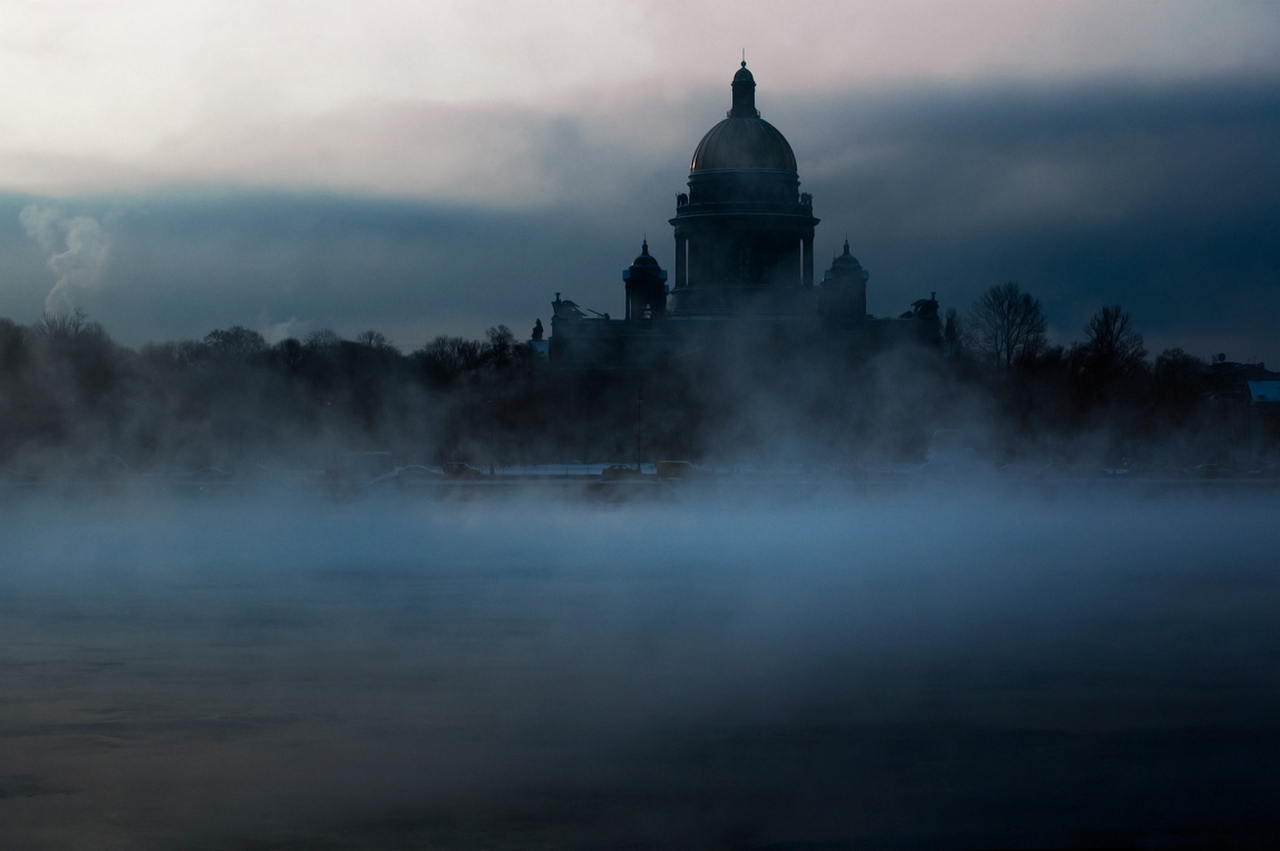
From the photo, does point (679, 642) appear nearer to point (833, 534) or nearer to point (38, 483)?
point (833, 534)

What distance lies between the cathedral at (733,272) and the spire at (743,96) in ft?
0.19

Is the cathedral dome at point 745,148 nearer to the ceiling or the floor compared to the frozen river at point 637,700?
nearer to the ceiling

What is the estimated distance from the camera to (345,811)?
8844 mm

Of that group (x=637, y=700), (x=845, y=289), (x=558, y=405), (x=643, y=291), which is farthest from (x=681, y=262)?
(x=637, y=700)

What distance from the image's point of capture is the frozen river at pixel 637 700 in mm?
8727

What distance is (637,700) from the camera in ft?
37.9

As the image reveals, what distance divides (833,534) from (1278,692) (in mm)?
14695

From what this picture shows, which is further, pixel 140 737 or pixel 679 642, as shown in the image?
pixel 679 642

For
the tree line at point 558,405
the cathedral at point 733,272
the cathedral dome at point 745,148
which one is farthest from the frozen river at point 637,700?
the cathedral dome at point 745,148

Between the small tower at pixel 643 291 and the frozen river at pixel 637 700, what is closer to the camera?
the frozen river at pixel 637 700

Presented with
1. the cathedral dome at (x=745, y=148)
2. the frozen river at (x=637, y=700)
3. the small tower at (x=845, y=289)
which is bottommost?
the frozen river at (x=637, y=700)

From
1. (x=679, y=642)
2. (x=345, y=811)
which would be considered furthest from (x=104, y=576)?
(x=345, y=811)

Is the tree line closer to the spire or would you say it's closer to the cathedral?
the cathedral

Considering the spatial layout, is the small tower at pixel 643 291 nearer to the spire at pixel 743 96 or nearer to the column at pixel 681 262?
the column at pixel 681 262
